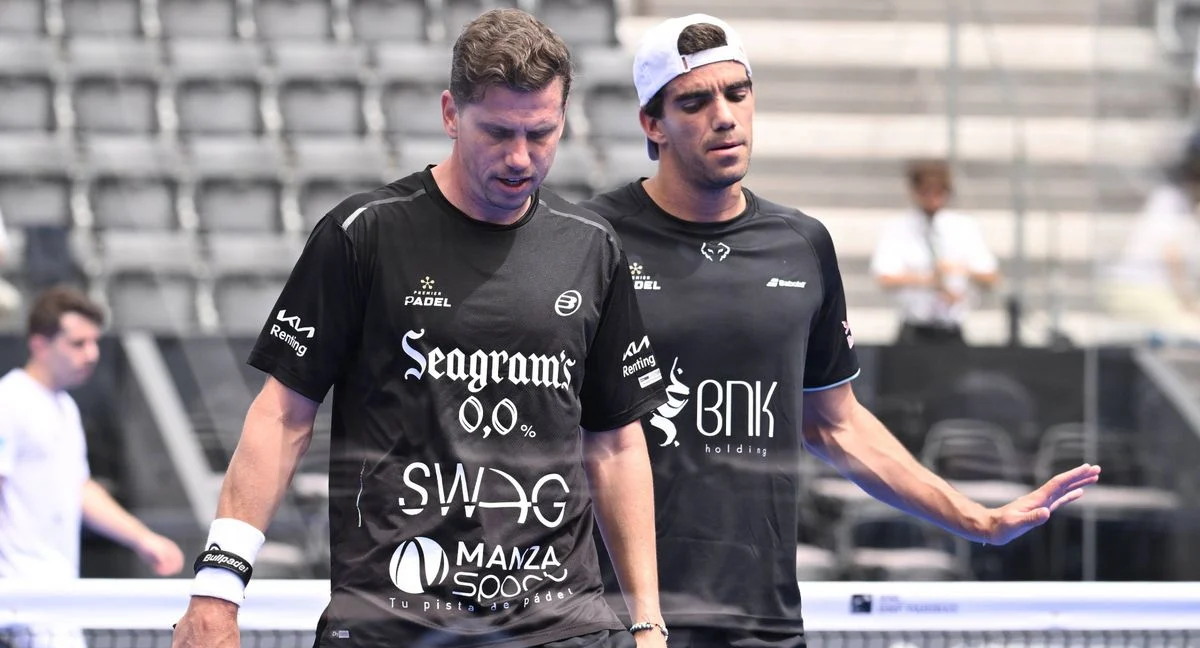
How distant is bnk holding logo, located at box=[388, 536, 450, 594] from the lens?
2.70m

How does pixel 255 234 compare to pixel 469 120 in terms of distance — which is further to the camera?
pixel 255 234

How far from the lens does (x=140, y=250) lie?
7.27m

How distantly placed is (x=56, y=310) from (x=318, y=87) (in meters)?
2.35

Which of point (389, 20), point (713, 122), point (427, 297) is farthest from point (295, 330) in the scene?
point (389, 20)

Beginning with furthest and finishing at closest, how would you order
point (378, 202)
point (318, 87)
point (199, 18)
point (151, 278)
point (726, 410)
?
point (318, 87)
point (199, 18)
point (151, 278)
point (726, 410)
point (378, 202)

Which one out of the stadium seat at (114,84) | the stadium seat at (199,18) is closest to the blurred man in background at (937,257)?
the stadium seat at (199,18)

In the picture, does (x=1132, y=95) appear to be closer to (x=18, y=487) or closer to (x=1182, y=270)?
(x=1182, y=270)

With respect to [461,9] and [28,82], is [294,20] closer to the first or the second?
[461,9]

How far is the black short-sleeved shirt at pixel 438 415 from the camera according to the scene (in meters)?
2.71

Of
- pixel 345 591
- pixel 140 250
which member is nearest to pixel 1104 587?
pixel 345 591

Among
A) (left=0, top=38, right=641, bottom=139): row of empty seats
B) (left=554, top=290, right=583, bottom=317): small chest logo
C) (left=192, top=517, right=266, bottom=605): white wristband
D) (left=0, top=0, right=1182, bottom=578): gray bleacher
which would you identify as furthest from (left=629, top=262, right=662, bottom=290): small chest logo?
(left=0, top=38, right=641, bottom=139): row of empty seats

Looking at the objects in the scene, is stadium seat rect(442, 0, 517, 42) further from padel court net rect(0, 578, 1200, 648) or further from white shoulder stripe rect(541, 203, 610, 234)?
white shoulder stripe rect(541, 203, 610, 234)

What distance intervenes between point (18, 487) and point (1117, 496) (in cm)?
386

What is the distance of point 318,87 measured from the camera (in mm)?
8180
